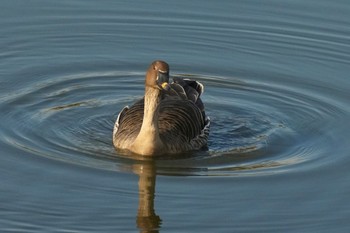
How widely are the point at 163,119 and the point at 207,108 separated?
152 cm

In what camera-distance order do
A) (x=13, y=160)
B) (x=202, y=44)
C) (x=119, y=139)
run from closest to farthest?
1. (x=13, y=160)
2. (x=119, y=139)
3. (x=202, y=44)

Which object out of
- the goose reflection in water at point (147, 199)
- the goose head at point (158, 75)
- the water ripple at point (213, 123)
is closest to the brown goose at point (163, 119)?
the goose head at point (158, 75)

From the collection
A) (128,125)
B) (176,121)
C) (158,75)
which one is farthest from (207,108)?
(158,75)

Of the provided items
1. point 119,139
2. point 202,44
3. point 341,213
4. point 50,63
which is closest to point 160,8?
point 202,44

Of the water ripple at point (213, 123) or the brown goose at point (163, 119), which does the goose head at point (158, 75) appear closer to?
the brown goose at point (163, 119)

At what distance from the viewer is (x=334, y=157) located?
54.3ft

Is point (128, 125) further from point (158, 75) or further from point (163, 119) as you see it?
point (158, 75)

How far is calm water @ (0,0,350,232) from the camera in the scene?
1444 cm

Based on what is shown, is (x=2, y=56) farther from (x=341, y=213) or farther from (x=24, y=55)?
(x=341, y=213)

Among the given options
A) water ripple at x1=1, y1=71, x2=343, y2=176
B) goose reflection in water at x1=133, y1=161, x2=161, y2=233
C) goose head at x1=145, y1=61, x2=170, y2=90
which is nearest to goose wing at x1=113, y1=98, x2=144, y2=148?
water ripple at x1=1, y1=71, x2=343, y2=176

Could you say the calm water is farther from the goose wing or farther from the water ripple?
the goose wing

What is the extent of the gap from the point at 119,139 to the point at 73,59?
146 inches

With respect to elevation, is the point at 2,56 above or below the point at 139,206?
above

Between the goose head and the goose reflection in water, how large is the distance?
3.72 ft
